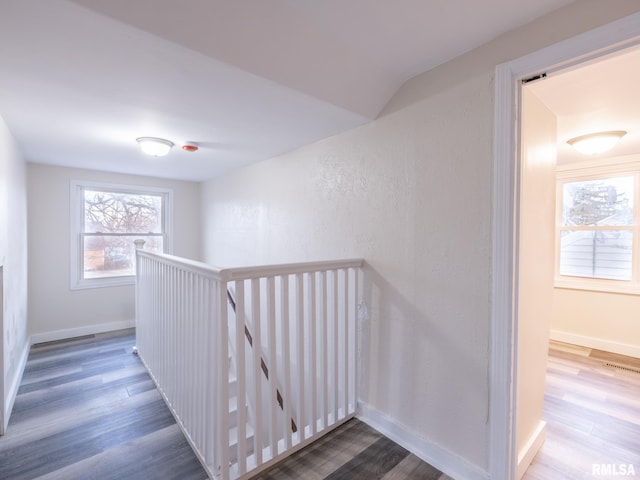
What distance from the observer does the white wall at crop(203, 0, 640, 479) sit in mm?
1428

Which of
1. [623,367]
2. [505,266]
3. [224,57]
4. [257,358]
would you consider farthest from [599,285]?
[224,57]

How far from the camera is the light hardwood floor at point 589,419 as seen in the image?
64.2 inches

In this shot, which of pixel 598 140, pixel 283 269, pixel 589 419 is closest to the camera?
pixel 283 269

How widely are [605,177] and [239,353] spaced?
4.28m

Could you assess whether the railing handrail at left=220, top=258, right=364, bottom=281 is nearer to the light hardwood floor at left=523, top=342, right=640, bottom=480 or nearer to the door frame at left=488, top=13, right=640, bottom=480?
the door frame at left=488, top=13, right=640, bottom=480

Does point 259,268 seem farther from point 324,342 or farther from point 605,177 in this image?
point 605,177

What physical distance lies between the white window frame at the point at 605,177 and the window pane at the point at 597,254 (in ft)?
0.16

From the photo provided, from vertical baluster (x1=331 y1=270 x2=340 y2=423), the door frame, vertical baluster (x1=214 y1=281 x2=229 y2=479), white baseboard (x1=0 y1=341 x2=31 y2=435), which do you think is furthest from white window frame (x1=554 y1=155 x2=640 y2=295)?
white baseboard (x1=0 y1=341 x2=31 y2=435)

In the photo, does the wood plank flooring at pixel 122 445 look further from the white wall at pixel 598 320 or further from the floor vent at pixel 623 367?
the white wall at pixel 598 320

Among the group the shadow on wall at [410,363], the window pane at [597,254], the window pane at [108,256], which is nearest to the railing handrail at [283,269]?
the shadow on wall at [410,363]

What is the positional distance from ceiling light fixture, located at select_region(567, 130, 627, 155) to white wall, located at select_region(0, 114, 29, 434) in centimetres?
426

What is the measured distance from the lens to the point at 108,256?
3.87 metres

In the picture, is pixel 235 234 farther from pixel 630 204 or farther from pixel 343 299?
pixel 630 204

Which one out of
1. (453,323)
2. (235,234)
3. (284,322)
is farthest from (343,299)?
(235,234)
